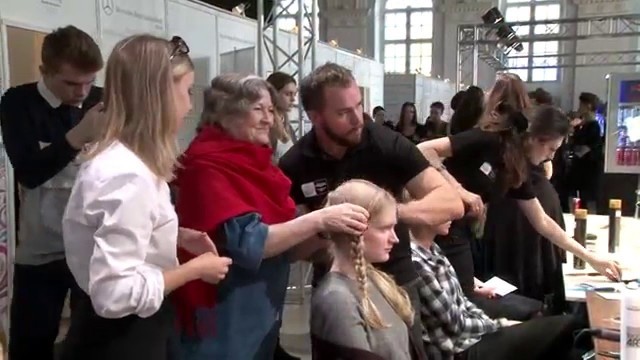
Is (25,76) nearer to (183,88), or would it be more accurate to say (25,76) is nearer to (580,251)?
(183,88)

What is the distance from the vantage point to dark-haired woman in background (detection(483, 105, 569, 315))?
274 centimetres

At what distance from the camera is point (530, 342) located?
2.32m

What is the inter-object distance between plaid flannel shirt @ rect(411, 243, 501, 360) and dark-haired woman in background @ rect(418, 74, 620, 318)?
11.1 inches

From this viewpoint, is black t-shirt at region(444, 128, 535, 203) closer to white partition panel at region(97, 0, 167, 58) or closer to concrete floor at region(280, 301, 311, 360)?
concrete floor at region(280, 301, 311, 360)

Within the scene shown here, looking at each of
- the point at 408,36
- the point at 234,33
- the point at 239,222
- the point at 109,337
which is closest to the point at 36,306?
the point at 109,337

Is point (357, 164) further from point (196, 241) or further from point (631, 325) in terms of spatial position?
point (631, 325)

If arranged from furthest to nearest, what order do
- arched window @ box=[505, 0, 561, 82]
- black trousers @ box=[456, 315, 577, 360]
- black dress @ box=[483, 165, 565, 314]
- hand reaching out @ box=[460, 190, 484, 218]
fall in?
1. arched window @ box=[505, 0, 561, 82]
2. black dress @ box=[483, 165, 565, 314]
3. black trousers @ box=[456, 315, 577, 360]
4. hand reaching out @ box=[460, 190, 484, 218]

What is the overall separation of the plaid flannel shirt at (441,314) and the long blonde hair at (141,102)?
1.04 m

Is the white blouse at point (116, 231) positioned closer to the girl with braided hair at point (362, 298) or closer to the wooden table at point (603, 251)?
the girl with braided hair at point (362, 298)

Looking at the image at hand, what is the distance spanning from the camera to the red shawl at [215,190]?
1.46 meters

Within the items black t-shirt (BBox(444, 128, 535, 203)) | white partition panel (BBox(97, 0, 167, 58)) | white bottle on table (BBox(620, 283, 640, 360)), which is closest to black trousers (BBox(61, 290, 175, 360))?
white bottle on table (BBox(620, 283, 640, 360))

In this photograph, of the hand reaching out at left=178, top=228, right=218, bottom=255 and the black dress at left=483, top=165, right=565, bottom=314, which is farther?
the black dress at left=483, top=165, right=565, bottom=314

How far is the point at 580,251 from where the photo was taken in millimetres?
2545

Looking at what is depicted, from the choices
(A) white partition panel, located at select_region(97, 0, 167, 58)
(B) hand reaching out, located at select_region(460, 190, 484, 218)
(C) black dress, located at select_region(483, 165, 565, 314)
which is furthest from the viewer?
(A) white partition panel, located at select_region(97, 0, 167, 58)
